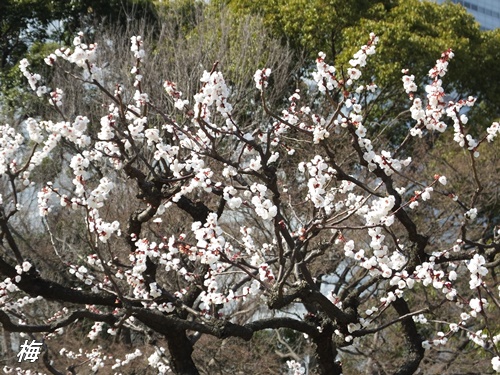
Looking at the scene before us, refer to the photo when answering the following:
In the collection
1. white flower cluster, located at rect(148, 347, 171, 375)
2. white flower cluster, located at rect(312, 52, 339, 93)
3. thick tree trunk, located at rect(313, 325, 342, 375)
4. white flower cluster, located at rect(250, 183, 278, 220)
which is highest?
white flower cluster, located at rect(312, 52, 339, 93)

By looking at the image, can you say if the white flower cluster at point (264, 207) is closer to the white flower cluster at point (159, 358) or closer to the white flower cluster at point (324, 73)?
the white flower cluster at point (324, 73)

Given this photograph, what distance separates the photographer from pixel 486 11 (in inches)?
2005

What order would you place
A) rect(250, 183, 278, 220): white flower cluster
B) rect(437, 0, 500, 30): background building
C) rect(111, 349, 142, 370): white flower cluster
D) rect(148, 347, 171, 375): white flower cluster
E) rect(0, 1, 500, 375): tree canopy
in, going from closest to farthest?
1. rect(250, 183, 278, 220): white flower cluster
2. rect(0, 1, 500, 375): tree canopy
3. rect(148, 347, 171, 375): white flower cluster
4. rect(111, 349, 142, 370): white flower cluster
5. rect(437, 0, 500, 30): background building

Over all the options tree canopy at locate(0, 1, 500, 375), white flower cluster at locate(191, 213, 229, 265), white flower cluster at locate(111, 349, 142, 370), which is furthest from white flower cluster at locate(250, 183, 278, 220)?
white flower cluster at locate(111, 349, 142, 370)

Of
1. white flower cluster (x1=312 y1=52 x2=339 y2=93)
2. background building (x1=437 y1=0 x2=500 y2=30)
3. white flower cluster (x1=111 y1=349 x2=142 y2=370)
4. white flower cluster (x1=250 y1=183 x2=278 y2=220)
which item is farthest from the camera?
background building (x1=437 y1=0 x2=500 y2=30)

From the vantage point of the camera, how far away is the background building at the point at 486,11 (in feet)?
164

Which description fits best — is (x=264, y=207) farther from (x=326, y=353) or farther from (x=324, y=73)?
(x=326, y=353)

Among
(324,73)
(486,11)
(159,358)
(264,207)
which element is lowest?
(264,207)

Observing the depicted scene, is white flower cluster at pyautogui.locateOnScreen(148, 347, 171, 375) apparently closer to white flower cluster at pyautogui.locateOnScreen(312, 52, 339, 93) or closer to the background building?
white flower cluster at pyautogui.locateOnScreen(312, 52, 339, 93)

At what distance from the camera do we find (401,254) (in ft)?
17.3

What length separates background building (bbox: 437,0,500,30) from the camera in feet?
164

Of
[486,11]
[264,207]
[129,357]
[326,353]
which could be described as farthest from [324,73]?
[486,11]

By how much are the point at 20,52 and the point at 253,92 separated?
20.4ft

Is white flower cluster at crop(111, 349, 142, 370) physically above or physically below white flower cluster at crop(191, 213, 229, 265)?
above
